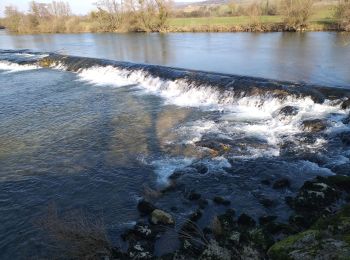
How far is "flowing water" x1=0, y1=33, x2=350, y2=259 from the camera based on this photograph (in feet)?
34.0

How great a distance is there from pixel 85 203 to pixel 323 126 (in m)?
9.83

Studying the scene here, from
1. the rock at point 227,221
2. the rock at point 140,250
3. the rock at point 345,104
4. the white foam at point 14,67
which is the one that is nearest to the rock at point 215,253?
the rock at point 227,221

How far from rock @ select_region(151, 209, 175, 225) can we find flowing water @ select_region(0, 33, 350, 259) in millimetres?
→ 382

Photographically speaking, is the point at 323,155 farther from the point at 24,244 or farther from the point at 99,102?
the point at 99,102

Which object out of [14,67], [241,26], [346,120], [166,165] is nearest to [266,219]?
[166,165]

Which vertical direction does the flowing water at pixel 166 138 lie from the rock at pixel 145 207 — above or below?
above

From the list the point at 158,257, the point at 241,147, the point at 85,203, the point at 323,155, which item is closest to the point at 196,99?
the point at 241,147

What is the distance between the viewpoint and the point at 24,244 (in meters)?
8.76

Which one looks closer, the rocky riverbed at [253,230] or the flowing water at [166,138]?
the rocky riverbed at [253,230]

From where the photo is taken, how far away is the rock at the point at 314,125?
46.1 feet

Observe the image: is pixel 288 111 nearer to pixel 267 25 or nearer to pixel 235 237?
pixel 235 237

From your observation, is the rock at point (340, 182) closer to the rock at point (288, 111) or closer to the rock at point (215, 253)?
the rock at point (215, 253)

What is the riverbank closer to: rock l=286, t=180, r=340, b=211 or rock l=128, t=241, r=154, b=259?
rock l=286, t=180, r=340, b=211

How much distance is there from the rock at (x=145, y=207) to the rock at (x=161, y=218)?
39 cm
